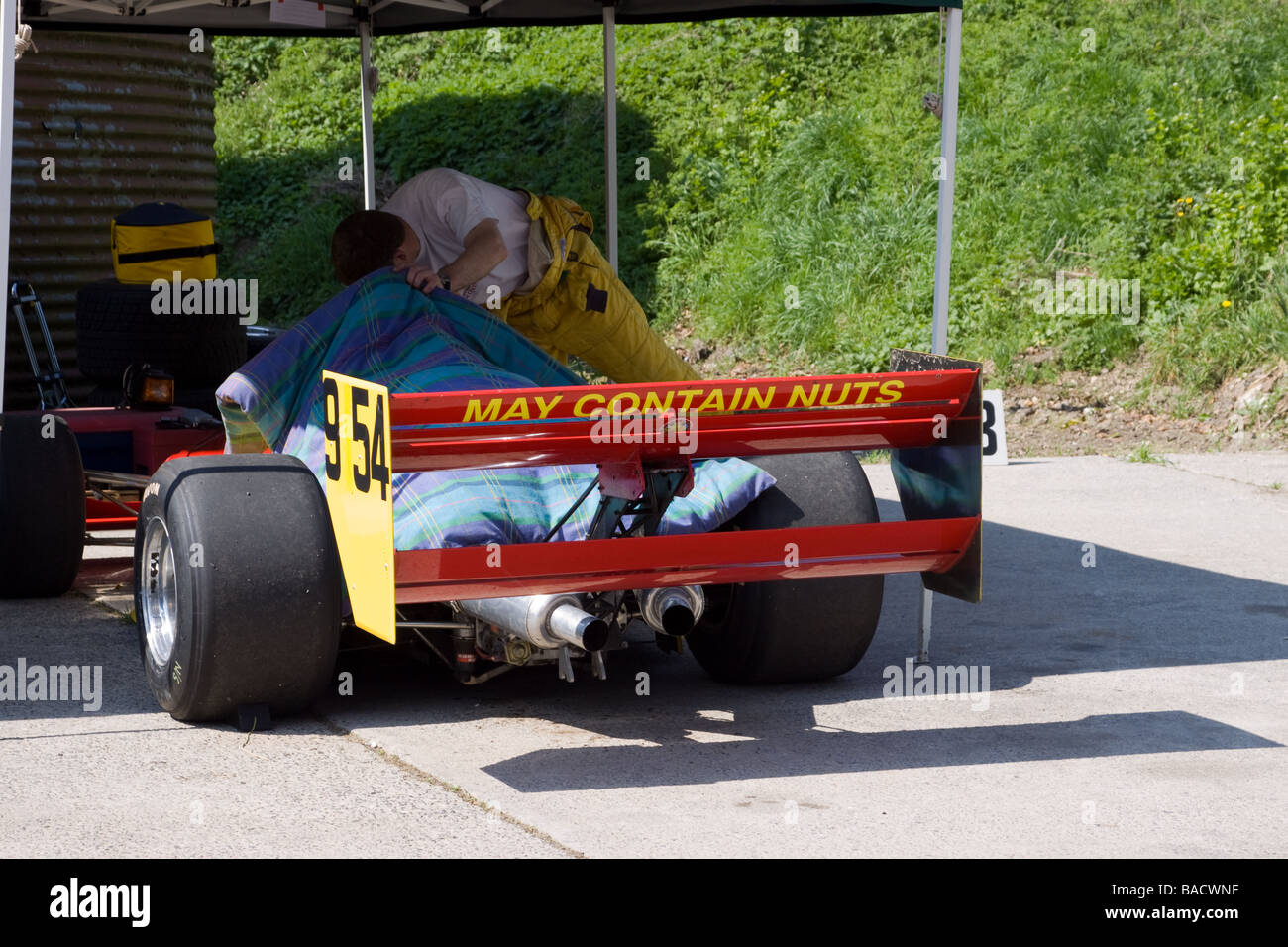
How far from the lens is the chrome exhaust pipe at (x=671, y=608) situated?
4645mm

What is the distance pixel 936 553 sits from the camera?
4.83m

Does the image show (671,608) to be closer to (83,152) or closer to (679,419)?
(679,419)

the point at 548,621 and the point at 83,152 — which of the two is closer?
the point at 548,621

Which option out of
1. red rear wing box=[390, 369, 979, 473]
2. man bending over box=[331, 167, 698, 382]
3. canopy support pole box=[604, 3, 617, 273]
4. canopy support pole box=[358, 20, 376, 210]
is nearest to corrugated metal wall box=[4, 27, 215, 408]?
canopy support pole box=[358, 20, 376, 210]

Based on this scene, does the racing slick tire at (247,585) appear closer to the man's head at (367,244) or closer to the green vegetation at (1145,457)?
the man's head at (367,244)

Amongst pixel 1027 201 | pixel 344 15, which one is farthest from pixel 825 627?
pixel 1027 201

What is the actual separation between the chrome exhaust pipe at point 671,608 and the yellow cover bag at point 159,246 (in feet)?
14.7

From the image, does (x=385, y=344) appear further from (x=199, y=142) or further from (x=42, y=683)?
(x=199, y=142)

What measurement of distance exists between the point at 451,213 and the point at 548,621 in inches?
118

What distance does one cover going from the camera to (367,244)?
5879mm

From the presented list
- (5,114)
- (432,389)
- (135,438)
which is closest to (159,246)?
(135,438)

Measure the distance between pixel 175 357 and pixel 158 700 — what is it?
3283mm

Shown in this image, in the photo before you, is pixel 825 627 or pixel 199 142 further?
pixel 199 142

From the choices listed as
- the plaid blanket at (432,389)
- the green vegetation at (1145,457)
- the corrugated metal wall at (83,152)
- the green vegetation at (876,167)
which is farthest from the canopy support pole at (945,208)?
the green vegetation at (876,167)
